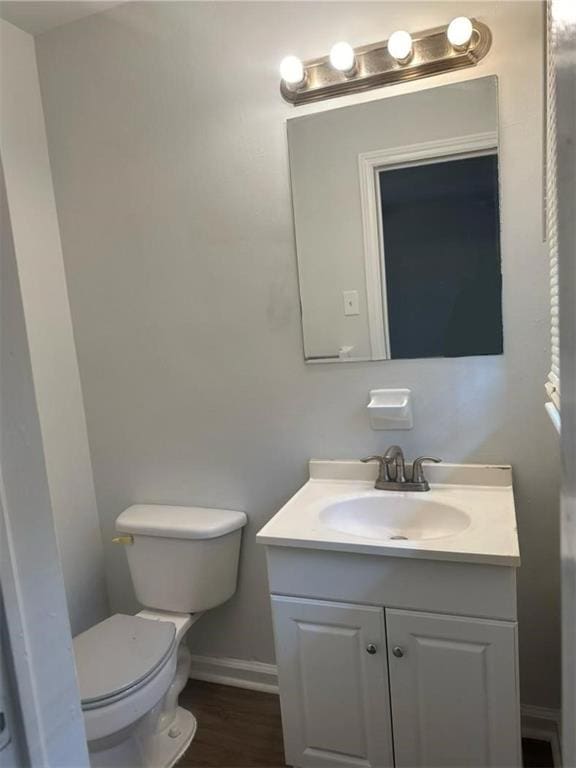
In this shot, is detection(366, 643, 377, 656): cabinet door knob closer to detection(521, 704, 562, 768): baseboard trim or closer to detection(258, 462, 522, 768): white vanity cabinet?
detection(258, 462, 522, 768): white vanity cabinet

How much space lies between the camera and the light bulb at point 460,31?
57.4 inches

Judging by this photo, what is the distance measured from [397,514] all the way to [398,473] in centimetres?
13

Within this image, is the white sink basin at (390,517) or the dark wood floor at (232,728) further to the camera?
the dark wood floor at (232,728)

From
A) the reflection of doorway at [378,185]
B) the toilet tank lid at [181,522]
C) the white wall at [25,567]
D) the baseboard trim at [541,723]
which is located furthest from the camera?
the toilet tank lid at [181,522]

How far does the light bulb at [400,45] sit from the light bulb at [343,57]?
110 mm

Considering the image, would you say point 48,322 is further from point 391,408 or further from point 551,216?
point 551,216

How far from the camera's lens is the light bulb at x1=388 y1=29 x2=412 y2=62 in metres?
1.51

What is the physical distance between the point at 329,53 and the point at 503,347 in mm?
1022

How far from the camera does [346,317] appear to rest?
1.77m

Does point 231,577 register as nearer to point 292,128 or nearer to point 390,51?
point 292,128

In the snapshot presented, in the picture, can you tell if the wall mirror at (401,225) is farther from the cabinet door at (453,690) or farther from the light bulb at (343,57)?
the cabinet door at (453,690)

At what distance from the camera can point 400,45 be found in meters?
1.52

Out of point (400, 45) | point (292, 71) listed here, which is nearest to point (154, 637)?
point (292, 71)

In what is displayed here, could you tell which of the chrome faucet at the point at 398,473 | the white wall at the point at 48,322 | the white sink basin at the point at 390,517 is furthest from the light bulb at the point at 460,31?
the white wall at the point at 48,322
